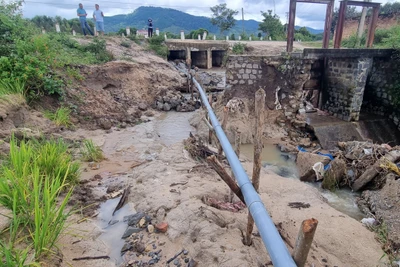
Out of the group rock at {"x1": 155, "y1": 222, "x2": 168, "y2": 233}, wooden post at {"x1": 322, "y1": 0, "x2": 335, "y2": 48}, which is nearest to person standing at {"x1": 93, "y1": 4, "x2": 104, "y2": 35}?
wooden post at {"x1": 322, "y1": 0, "x2": 335, "y2": 48}

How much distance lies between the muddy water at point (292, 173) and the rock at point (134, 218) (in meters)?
3.92

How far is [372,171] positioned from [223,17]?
32.8 meters

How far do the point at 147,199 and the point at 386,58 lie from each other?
9.21 metres

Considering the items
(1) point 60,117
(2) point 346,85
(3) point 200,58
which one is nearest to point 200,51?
(3) point 200,58

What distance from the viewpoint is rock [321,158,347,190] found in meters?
5.70

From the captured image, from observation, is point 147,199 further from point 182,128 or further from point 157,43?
point 157,43

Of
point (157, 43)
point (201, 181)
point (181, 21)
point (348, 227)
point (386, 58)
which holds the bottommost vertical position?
point (348, 227)

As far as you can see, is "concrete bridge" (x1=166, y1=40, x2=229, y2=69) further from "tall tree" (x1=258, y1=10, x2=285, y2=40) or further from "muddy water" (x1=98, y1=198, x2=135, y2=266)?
"muddy water" (x1=98, y1=198, x2=135, y2=266)

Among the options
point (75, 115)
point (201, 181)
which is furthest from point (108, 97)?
point (201, 181)

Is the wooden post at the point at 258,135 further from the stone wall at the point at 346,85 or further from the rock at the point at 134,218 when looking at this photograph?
the stone wall at the point at 346,85

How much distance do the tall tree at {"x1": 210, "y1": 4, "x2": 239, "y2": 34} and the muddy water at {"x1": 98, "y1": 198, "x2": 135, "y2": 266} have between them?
34.0 meters

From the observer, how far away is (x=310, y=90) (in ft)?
31.4

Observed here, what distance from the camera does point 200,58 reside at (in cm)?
2380

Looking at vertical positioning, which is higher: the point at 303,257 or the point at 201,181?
the point at 303,257
